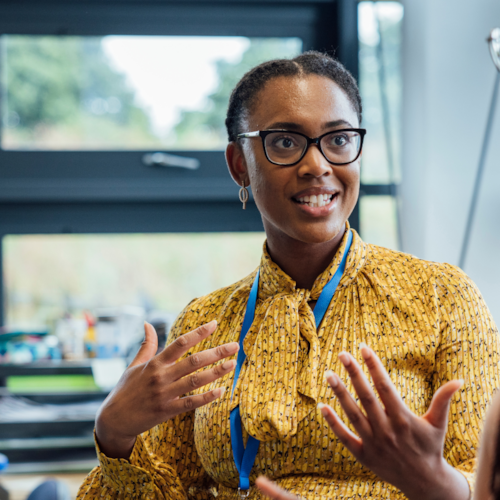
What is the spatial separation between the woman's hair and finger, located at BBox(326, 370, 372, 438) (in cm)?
67

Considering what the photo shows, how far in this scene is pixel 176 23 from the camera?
2416 millimetres

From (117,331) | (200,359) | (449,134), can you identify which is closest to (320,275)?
(200,359)

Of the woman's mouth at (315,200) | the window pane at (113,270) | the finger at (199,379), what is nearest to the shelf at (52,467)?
the window pane at (113,270)

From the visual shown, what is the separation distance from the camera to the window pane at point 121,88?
8.02ft

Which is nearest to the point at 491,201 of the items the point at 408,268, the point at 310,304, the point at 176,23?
the point at 408,268

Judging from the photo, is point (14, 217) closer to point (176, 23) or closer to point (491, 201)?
point (176, 23)

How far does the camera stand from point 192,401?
3.11ft

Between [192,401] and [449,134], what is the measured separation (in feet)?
5.02

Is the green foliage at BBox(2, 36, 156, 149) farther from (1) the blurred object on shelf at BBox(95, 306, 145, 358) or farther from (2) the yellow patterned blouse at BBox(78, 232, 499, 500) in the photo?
(2) the yellow patterned blouse at BBox(78, 232, 499, 500)

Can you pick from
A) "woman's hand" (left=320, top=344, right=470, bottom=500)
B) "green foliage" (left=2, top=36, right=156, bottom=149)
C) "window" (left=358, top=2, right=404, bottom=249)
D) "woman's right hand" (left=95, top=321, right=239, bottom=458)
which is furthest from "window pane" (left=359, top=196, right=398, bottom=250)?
"woman's hand" (left=320, top=344, right=470, bottom=500)

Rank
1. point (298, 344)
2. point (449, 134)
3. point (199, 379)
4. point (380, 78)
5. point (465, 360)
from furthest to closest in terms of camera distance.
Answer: point (380, 78) < point (449, 134) < point (298, 344) < point (465, 360) < point (199, 379)

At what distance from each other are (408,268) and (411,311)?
0.11 m

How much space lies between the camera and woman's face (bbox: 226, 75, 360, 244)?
1121 millimetres

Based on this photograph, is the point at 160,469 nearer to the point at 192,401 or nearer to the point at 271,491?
the point at 192,401
